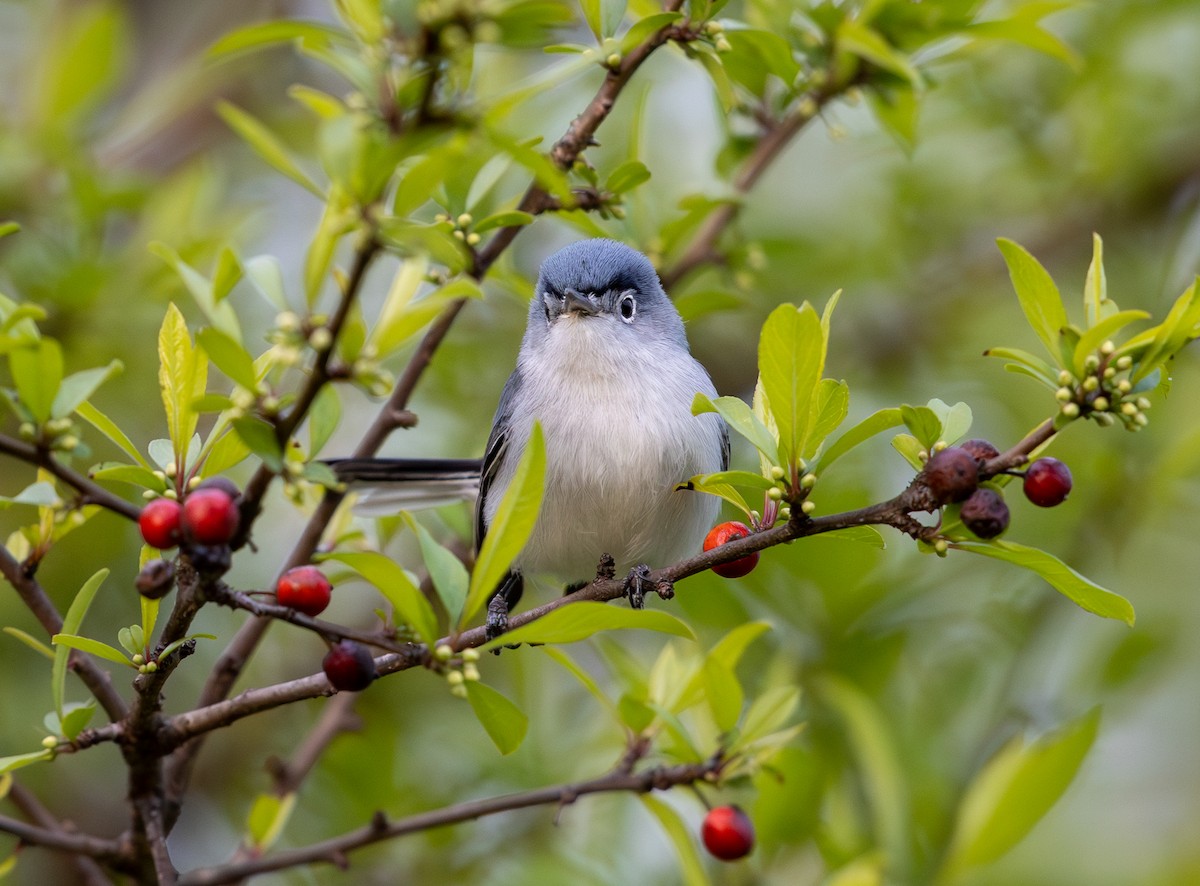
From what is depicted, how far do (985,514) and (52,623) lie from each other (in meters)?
1.35

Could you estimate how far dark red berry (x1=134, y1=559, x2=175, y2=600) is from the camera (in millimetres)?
1459

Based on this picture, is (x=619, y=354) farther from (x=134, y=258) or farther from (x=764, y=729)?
(x=134, y=258)

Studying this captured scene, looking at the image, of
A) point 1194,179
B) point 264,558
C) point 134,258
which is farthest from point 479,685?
point 1194,179

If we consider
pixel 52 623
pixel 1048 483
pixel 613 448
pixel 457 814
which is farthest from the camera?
pixel 613 448

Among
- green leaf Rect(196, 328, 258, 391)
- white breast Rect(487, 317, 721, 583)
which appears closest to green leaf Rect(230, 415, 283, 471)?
green leaf Rect(196, 328, 258, 391)

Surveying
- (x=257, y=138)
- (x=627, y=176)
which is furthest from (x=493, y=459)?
(x=257, y=138)

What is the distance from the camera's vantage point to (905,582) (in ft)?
10.4

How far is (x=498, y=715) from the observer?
1691 millimetres

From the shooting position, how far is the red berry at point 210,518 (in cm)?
143

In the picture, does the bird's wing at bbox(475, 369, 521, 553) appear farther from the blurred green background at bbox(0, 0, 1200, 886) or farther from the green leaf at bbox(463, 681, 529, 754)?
the green leaf at bbox(463, 681, 529, 754)

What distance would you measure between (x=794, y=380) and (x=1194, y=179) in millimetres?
3157

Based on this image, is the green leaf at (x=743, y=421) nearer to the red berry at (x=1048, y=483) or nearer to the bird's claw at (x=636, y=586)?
the red berry at (x=1048, y=483)

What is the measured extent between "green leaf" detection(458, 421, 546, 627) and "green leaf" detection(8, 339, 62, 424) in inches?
22.3

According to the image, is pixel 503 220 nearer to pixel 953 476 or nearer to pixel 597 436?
pixel 953 476
